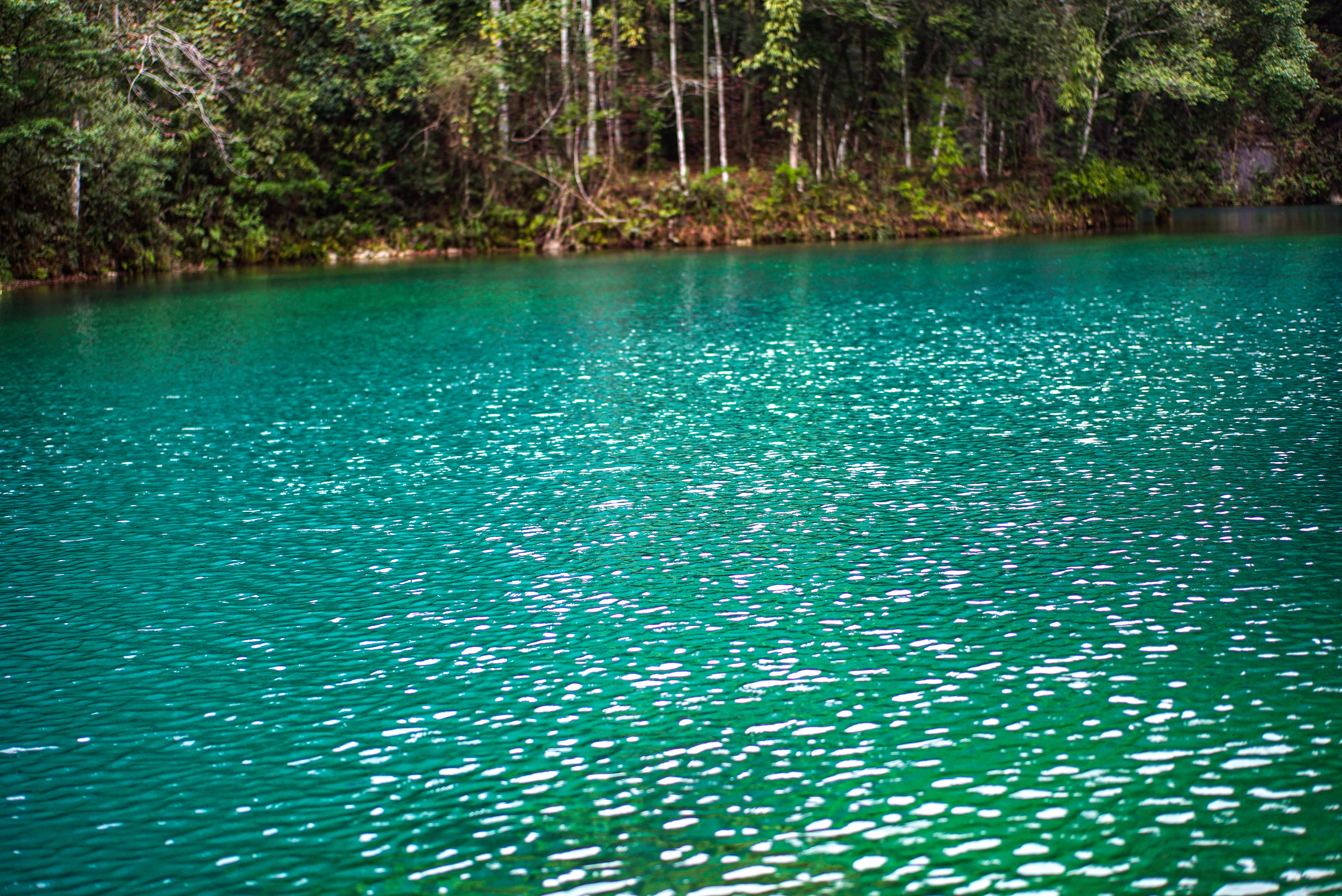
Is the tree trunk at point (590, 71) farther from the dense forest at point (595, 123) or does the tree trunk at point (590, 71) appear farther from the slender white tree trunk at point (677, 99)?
the slender white tree trunk at point (677, 99)

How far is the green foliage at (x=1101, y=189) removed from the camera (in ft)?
128

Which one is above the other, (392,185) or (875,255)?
(392,185)

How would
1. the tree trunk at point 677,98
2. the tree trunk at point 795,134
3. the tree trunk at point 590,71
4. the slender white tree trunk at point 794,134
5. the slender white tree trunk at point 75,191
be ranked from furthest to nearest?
the slender white tree trunk at point 794,134 < the tree trunk at point 795,134 < the tree trunk at point 590,71 < the tree trunk at point 677,98 < the slender white tree trunk at point 75,191

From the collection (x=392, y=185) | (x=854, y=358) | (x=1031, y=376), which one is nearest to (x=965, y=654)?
(x=1031, y=376)

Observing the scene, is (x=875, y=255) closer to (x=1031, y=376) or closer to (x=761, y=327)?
(x=761, y=327)

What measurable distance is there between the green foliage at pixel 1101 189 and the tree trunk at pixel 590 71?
14485mm

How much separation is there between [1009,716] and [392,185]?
34343 mm

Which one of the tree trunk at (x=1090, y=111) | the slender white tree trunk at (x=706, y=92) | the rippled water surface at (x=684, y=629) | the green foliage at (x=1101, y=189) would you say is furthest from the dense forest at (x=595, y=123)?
the rippled water surface at (x=684, y=629)

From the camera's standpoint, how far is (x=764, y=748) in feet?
15.5

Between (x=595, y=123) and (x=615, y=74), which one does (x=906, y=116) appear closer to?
(x=615, y=74)

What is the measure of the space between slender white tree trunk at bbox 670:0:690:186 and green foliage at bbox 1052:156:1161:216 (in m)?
12.0

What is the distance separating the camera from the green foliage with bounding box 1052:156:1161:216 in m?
39.1

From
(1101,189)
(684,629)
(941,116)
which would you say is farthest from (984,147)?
(684,629)

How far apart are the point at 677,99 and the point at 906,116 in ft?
25.5
